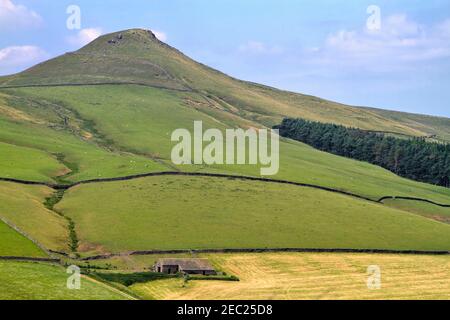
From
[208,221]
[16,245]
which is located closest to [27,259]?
[16,245]

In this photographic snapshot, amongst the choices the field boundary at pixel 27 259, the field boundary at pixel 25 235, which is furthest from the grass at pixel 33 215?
the field boundary at pixel 27 259

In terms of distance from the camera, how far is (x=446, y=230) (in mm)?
104500

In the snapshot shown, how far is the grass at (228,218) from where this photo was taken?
84.1 metres

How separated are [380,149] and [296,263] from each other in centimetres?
12847

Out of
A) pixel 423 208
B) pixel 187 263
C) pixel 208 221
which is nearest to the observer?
pixel 187 263

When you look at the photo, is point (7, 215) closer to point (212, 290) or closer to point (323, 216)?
point (212, 290)

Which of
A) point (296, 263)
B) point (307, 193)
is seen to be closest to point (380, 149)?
point (307, 193)

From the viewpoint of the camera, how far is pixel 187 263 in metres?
71.1

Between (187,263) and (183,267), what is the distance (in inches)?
84.7

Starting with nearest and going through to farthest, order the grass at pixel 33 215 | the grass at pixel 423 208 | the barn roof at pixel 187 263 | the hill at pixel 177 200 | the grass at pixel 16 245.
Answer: the grass at pixel 16 245 < the barn roof at pixel 187 263 < the grass at pixel 33 215 < the hill at pixel 177 200 < the grass at pixel 423 208

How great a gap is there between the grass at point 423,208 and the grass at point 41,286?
277 feet

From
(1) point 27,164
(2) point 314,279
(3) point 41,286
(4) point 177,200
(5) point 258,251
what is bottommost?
(2) point 314,279

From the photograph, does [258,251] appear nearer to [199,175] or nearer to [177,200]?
Result: [177,200]

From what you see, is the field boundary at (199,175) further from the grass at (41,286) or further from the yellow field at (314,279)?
the grass at (41,286)
